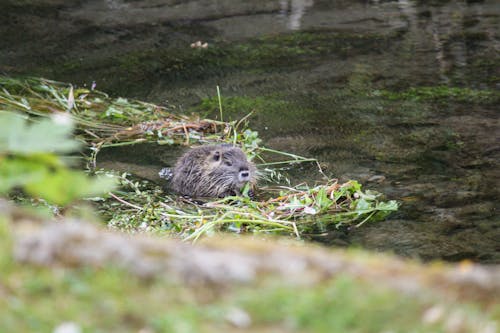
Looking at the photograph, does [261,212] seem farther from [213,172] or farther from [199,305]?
[199,305]

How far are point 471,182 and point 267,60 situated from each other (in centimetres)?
536

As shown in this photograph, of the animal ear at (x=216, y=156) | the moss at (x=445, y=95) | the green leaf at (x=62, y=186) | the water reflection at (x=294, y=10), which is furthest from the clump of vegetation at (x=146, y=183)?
the water reflection at (x=294, y=10)

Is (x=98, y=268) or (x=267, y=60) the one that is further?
(x=267, y=60)

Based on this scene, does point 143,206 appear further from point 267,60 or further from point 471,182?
point 267,60

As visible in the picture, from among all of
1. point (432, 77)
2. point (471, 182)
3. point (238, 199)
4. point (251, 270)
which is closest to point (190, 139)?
point (238, 199)

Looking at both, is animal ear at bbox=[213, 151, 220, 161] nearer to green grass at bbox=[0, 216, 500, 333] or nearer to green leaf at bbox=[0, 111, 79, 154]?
green leaf at bbox=[0, 111, 79, 154]

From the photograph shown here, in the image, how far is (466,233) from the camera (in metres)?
7.21

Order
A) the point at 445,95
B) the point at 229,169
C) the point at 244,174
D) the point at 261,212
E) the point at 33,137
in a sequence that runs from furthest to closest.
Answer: the point at 445,95 → the point at 229,169 → the point at 244,174 → the point at 261,212 → the point at 33,137

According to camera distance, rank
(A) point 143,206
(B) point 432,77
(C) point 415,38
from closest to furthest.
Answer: (A) point 143,206 → (B) point 432,77 → (C) point 415,38

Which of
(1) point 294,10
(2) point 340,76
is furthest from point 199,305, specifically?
(1) point 294,10

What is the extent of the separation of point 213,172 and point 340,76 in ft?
14.0

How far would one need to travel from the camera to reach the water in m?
7.97

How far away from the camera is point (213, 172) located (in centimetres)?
861

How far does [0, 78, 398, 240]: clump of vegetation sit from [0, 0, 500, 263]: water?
0.32 metres
